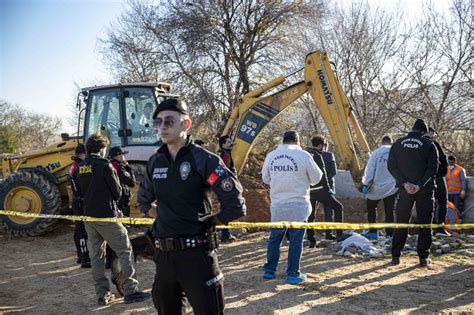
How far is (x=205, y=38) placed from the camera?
1670 centimetres

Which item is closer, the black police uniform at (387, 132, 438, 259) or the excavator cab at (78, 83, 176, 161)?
the black police uniform at (387, 132, 438, 259)

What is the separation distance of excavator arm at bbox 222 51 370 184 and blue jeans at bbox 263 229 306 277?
11.0ft

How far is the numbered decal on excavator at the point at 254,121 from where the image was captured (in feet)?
28.4

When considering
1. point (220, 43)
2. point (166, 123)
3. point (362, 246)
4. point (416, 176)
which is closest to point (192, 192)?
point (166, 123)

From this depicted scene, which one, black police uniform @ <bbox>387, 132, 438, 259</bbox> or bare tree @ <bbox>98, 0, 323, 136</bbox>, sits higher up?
bare tree @ <bbox>98, 0, 323, 136</bbox>

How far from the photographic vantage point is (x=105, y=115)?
30.3ft

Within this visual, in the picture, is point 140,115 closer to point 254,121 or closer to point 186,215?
point 254,121

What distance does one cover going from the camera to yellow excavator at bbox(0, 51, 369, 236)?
8.47 meters

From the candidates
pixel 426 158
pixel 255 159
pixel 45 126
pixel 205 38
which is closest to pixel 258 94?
pixel 426 158

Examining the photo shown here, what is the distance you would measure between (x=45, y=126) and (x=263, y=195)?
36.3 m

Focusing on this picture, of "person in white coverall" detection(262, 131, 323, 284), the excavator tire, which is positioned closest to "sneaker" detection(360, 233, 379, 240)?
"person in white coverall" detection(262, 131, 323, 284)

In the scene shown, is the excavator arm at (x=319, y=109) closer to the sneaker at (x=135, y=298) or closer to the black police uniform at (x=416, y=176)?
the black police uniform at (x=416, y=176)

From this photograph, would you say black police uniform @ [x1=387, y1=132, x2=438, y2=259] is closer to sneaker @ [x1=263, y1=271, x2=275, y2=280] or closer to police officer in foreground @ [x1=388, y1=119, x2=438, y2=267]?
police officer in foreground @ [x1=388, y1=119, x2=438, y2=267]

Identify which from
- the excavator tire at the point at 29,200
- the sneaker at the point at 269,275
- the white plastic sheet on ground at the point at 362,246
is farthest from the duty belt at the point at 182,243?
the excavator tire at the point at 29,200
